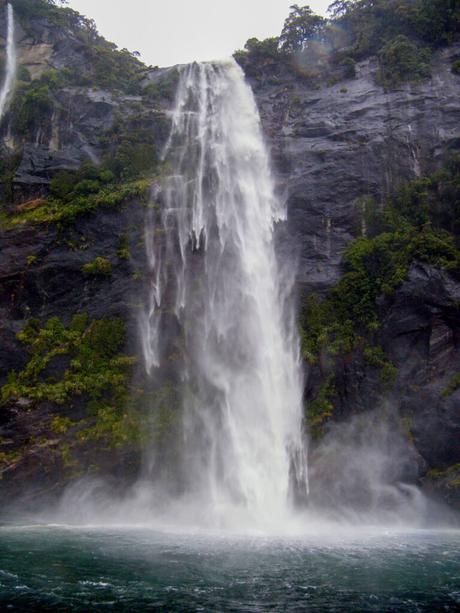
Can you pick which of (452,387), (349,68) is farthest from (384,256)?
(349,68)

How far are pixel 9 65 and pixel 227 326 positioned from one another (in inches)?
1080

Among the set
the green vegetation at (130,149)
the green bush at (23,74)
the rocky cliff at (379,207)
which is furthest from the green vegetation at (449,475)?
the green bush at (23,74)

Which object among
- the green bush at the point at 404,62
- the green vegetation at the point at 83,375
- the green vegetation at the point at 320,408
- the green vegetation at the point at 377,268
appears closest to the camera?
the green vegetation at the point at 83,375

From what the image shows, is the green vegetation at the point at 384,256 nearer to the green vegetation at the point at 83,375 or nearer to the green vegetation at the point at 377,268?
the green vegetation at the point at 377,268

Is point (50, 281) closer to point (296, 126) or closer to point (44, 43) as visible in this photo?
point (296, 126)

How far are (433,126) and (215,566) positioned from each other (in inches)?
1009

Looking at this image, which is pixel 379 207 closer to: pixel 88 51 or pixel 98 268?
pixel 98 268

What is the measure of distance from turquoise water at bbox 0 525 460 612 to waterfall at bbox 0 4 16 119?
93.0 ft

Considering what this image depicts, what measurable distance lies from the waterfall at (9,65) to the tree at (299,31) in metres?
19.1

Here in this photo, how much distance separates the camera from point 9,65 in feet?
126

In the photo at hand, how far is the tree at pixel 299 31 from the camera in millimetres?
38375

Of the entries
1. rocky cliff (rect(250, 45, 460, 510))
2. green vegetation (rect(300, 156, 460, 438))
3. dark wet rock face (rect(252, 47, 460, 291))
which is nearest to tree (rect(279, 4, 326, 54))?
rocky cliff (rect(250, 45, 460, 510))

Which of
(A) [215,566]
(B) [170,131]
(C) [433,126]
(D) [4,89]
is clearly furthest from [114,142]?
(A) [215,566]

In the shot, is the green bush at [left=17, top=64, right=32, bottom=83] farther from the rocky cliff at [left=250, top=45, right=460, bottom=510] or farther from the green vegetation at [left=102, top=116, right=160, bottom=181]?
the rocky cliff at [left=250, top=45, right=460, bottom=510]
